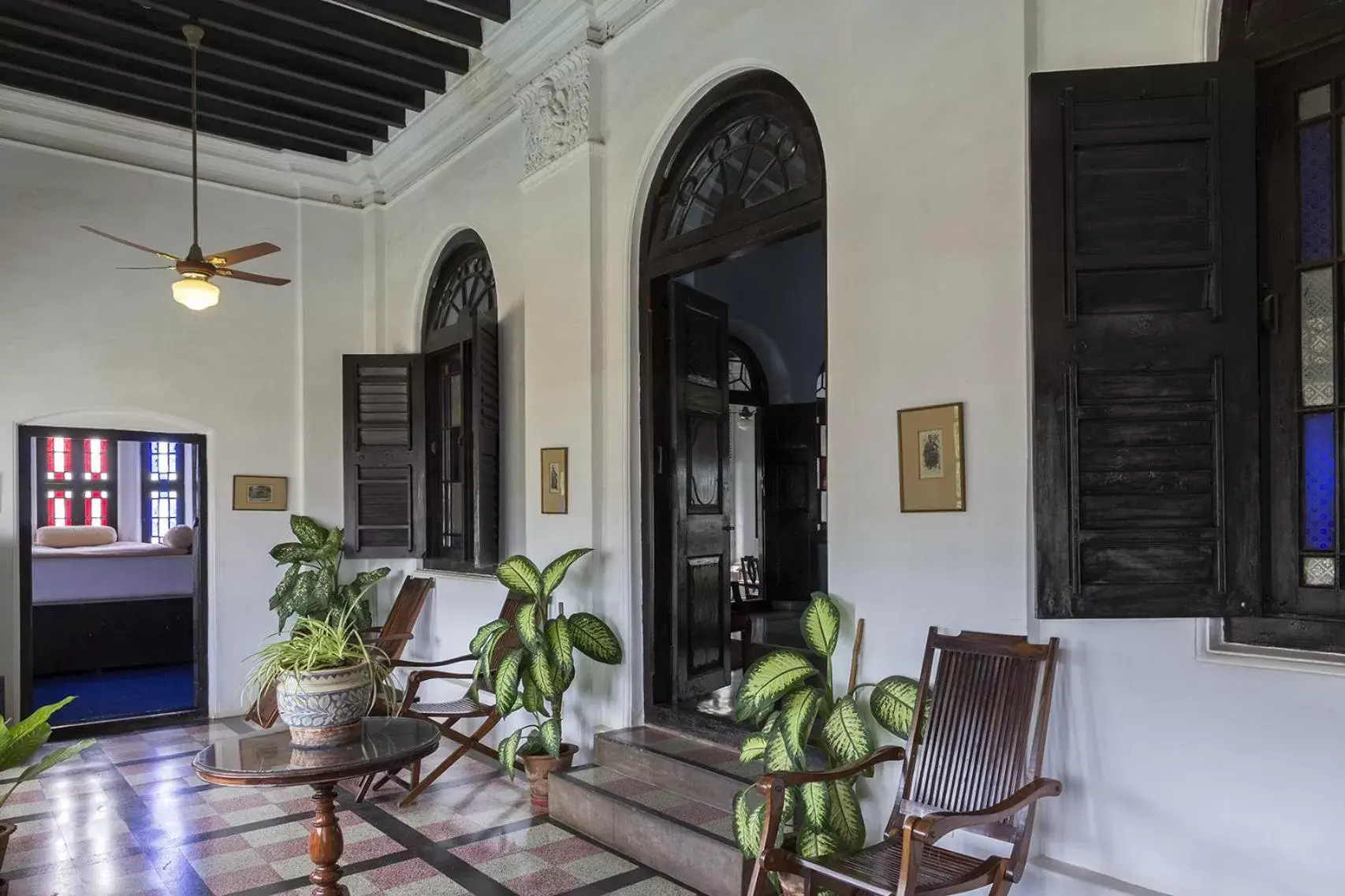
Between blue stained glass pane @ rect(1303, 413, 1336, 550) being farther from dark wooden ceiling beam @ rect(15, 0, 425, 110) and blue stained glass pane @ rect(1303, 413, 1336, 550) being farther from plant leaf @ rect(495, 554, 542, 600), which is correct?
dark wooden ceiling beam @ rect(15, 0, 425, 110)

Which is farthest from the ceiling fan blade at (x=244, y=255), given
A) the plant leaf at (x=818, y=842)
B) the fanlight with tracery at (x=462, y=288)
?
the plant leaf at (x=818, y=842)

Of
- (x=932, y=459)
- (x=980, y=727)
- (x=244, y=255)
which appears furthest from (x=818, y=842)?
(x=244, y=255)

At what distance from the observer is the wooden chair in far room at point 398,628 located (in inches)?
259

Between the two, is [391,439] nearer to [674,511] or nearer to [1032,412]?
[674,511]

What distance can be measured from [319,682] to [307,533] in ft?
15.4

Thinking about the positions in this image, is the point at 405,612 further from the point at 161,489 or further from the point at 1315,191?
the point at 161,489

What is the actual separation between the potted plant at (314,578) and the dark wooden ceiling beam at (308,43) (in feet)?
11.8

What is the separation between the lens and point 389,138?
7598 millimetres

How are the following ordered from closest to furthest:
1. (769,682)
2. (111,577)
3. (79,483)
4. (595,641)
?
(769,682)
(595,641)
(111,577)
(79,483)

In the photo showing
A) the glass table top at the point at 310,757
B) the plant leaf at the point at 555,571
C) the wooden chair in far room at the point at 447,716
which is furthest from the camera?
the wooden chair in far room at the point at 447,716

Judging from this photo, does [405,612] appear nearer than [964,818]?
No

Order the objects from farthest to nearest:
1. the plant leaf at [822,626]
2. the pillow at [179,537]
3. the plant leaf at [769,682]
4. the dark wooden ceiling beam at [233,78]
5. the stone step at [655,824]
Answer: the pillow at [179,537]
the dark wooden ceiling beam at [233,78]
the stone step at [655,824]
the plant leaf at [822,626]
the plant leaf at [769,682]

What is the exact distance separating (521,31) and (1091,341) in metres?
4.24

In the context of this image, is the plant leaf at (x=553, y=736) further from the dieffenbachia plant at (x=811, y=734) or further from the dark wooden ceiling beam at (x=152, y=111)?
the dark wooden ceiling beam at (x=152, y=111)
